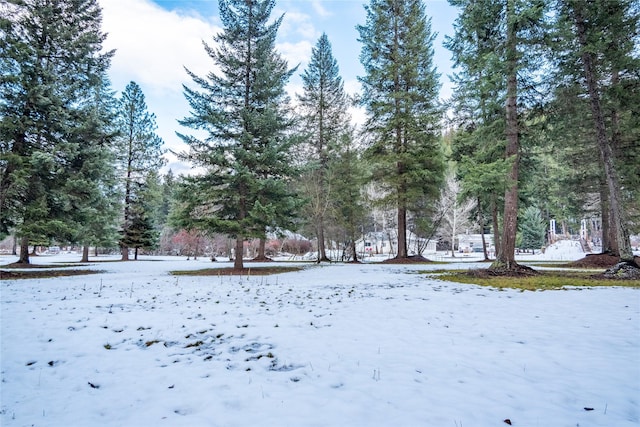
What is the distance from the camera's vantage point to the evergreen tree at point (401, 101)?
58.4ft

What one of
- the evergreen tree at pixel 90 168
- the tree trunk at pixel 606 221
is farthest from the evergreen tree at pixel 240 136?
the tree trunk at pixel 606 221

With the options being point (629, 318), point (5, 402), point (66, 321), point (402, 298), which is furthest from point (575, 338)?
point (66, 321)

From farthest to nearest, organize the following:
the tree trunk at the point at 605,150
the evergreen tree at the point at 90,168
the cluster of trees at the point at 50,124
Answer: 1. the evergreen tree at the point at 90,168
2. the cluster of trees at the point at 50,124
3. the tree trunk at the point at 605,150

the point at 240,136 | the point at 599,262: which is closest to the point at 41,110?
the point at 240,136

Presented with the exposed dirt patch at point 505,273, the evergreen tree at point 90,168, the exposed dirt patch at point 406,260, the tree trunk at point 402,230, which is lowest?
the exposed dirt patch at point 406,260

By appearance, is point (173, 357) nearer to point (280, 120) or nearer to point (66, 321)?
point (66, 321)

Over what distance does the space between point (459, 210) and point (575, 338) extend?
37411mm

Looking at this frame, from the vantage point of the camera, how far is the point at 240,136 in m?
13.4

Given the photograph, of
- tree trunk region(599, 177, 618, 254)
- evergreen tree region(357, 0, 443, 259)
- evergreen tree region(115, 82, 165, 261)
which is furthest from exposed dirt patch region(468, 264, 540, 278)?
evergreen tree region(115, 82, 165, 261)

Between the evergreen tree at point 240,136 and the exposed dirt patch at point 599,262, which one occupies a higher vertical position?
the evergreen tree at point 240,136

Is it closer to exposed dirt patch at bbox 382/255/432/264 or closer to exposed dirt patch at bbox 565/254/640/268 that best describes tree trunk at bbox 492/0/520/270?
exposed dirt patch at bbox 565/254/640/268

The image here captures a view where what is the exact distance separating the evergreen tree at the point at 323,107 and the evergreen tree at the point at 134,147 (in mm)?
13669

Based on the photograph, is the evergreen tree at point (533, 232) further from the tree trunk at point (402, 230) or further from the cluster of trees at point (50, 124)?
the cluster of trees at point (50, 124)

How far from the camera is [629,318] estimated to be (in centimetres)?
459
